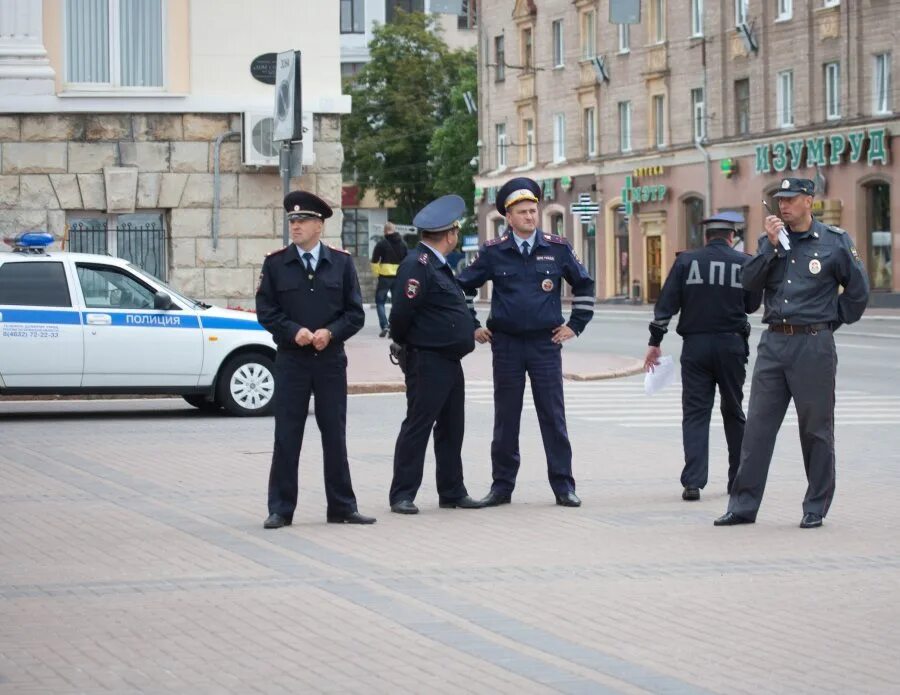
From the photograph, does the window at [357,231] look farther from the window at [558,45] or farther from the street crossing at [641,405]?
the street crossing at [641,405]

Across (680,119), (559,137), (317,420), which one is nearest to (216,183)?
(317,420)

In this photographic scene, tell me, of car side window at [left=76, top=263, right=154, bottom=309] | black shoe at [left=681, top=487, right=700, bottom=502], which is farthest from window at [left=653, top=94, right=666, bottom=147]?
black shoe at [left=681, top=487, right=700, bottom=502]

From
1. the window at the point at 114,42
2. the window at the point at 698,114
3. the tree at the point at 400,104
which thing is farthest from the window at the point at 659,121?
the window at the point at 114,42

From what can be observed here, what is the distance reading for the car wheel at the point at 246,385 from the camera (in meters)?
19.2

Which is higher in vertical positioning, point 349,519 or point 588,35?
point 588,35

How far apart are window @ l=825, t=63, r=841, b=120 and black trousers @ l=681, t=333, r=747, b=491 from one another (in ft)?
136

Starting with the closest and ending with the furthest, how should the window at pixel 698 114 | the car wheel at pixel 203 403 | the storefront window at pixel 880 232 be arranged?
the car wheel at pixel 203 403, the storefront window at pixel 880 232, the window at pixel 698 114

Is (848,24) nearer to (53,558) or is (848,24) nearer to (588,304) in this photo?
(588,304)

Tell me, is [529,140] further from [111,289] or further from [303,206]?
[303,206]

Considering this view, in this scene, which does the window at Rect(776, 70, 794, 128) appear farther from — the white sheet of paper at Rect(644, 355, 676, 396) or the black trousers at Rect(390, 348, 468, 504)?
the black trousers at Rect(390, 348, 468, 504)

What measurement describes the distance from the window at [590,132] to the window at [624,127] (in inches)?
70.2

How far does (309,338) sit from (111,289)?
7976 millimetres

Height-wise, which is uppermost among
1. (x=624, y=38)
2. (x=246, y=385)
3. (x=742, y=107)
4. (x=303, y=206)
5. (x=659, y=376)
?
(x=624, y=38)

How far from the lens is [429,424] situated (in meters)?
12.0
